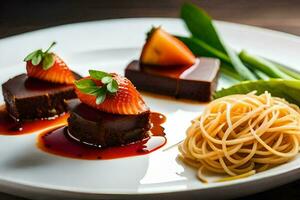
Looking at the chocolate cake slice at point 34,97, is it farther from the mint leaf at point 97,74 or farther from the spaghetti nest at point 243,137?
the spaghetti nest at point 243,137

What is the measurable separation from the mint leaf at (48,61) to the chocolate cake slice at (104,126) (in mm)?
366

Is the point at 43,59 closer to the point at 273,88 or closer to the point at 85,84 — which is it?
the point at 85,84

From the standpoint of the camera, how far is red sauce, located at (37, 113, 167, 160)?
3625 millimetres

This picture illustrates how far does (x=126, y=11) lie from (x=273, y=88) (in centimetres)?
249

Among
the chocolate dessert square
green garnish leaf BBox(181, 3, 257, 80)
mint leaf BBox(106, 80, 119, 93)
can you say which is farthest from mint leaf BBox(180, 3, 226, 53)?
mint leaf BBox(106, 80, 119, 93)

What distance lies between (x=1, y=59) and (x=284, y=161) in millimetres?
2316

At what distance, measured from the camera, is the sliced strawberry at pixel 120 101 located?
3648 millimetres

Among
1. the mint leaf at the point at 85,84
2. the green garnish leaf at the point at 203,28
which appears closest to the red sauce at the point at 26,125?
the mint leaf at the point at 85,84

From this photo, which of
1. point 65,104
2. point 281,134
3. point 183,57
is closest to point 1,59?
point 65,104

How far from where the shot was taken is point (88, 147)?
3727 mm

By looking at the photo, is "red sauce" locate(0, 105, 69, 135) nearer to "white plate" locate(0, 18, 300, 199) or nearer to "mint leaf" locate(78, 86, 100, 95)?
"white plate" locate(0, 18, 300, 199)

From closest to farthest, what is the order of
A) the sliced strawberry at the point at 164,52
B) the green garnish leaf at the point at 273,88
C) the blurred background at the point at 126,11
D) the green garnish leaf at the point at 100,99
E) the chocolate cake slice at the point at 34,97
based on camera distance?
the green garnish leaf at the point at 100,99 → the green garnish leaf at the point at 273,88 → the chocolate cake slice at the point at 34,97 → the sliced strawberry at the point at 164,52 → the blurred background at the point at 126,11

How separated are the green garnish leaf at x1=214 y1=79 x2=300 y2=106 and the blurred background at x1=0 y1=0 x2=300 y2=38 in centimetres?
175

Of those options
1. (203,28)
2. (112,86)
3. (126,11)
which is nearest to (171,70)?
(203,28)
